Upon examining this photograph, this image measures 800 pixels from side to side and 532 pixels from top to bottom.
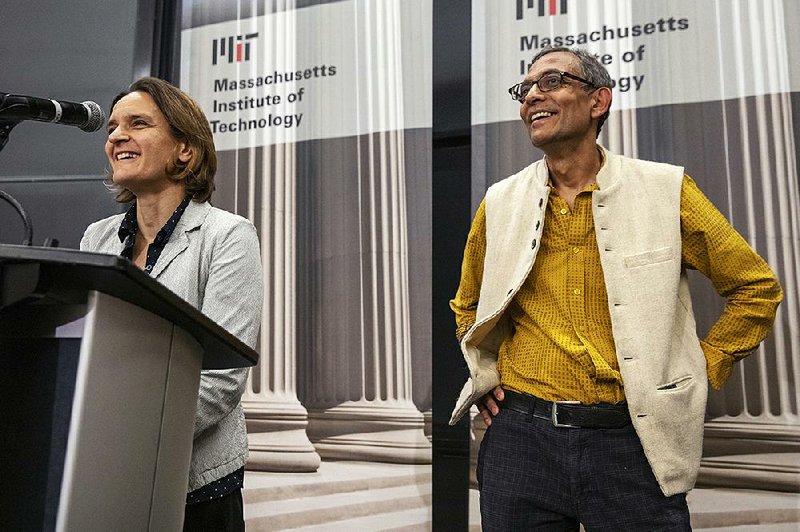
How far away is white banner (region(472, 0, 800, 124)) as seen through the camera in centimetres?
269

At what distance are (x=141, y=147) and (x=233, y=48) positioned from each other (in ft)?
6.43

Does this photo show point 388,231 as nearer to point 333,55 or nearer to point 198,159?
point 333,55

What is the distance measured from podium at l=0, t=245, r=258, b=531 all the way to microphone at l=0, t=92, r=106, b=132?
809mm

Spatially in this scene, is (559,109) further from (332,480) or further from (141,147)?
(332,480)

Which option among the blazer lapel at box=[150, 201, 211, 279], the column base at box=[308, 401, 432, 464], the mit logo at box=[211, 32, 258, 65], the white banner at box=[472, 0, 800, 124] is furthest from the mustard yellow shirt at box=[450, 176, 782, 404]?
the mit logo at box=[211, 32, 258, 65]

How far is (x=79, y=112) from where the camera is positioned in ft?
5.78

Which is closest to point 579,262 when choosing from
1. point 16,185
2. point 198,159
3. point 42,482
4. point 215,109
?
point 198,159

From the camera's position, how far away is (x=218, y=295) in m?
1.53

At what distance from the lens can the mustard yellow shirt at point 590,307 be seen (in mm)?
1832

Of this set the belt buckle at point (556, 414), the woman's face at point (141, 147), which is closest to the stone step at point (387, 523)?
the belt buckle at point (556, 414)

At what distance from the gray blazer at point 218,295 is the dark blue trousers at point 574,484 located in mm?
631

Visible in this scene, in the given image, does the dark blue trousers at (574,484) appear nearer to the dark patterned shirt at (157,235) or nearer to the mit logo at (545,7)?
the dark patterned shirt at (157,235)

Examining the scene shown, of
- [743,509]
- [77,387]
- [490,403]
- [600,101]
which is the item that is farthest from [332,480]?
[77,387]

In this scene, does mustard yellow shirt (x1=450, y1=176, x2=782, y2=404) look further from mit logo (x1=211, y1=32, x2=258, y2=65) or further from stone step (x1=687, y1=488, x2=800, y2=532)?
mit logo (x1=211, y1=32, x2=258, y2=65)
